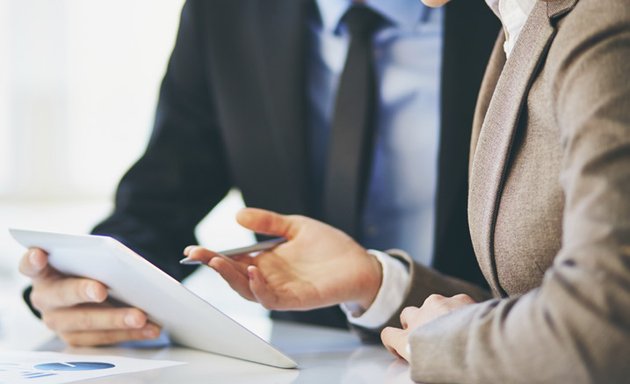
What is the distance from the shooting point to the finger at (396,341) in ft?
3.08

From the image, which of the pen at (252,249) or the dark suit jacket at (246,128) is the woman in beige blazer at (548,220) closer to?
the pen at (252,249)

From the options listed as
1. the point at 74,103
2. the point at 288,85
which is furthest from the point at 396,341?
the point at 74,103

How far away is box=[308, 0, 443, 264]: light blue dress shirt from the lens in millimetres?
1512

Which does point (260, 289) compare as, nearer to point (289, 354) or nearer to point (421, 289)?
point (289, 354)

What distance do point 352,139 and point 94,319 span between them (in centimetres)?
55

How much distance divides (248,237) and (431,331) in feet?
7.43

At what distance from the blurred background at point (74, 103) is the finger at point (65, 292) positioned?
186 cm

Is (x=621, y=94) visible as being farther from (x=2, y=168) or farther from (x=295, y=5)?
(x=2, y=168)

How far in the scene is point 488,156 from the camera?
2.89 feet

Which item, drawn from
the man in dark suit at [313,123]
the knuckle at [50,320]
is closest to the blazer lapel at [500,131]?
the man in dark suit at [313,123]

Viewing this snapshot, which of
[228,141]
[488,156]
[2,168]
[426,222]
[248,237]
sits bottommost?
[248,237]

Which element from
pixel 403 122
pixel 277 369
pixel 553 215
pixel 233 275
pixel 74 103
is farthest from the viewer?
pixel 74 103

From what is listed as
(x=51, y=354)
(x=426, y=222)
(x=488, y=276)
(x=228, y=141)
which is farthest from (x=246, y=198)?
(x=488, y=276)

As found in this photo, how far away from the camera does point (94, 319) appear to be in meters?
1.12
